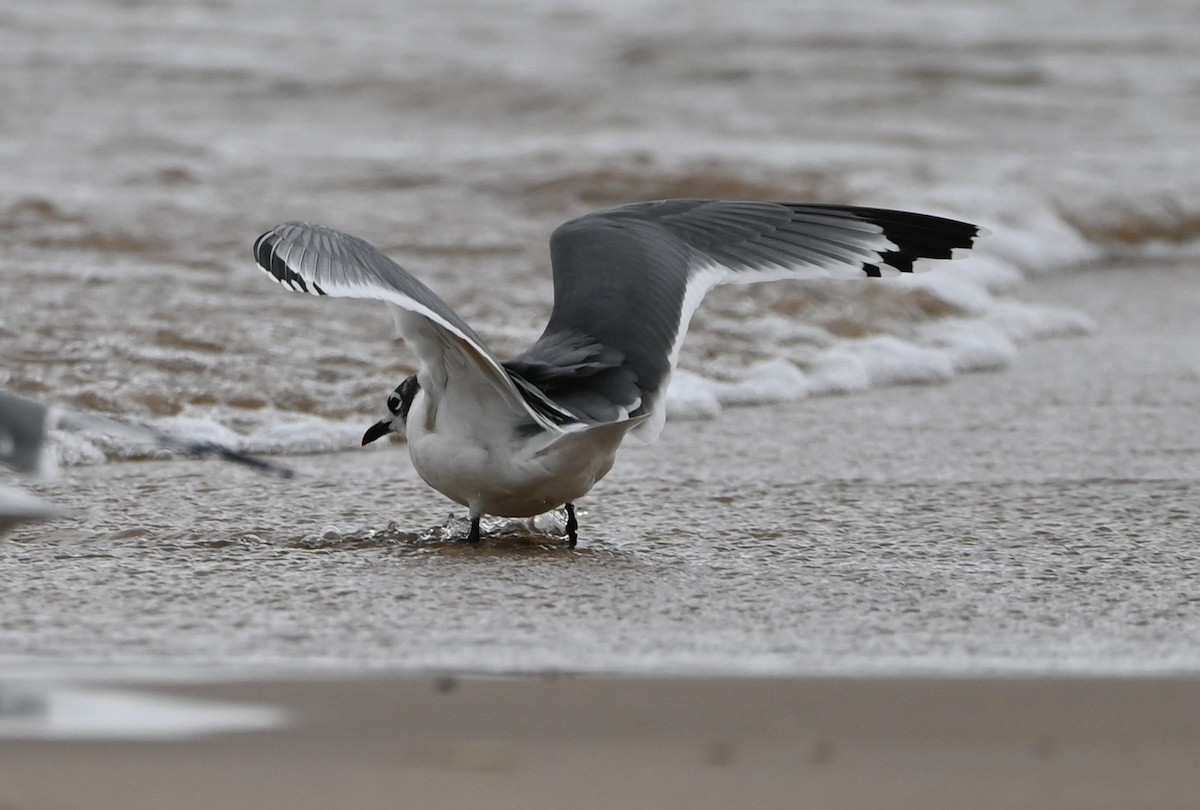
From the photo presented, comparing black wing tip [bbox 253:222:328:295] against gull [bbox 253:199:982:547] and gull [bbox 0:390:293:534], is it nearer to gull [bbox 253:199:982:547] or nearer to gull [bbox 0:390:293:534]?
gull [bbox 253:199:982:547]

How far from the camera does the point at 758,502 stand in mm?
3842

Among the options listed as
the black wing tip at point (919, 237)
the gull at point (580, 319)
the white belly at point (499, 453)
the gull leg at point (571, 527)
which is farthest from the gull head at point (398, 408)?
the black wing tip at point (919, 237)

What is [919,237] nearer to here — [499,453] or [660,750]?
[499,453]

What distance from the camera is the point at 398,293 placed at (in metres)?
2.90

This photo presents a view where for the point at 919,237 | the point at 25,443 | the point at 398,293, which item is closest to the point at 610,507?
the point at 919,237

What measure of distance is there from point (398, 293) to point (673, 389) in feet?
7.06

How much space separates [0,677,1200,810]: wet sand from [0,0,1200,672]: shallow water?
0.15m

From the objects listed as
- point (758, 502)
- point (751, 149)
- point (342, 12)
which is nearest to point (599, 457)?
point (758, 502)

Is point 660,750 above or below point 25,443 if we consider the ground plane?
below

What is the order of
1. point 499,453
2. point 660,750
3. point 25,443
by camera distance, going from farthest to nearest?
point 499,453 < point 25,443 < point 660,750

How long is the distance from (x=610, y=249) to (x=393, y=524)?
739 mm

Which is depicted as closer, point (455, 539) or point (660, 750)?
point (660, 750)

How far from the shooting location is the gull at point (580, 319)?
304 centimetres

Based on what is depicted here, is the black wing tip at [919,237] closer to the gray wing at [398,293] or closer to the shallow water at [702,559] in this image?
the shallow water at [702,559]
